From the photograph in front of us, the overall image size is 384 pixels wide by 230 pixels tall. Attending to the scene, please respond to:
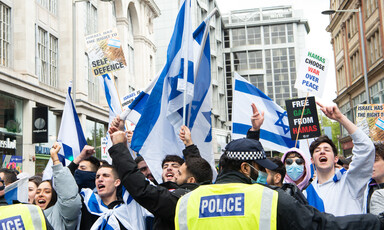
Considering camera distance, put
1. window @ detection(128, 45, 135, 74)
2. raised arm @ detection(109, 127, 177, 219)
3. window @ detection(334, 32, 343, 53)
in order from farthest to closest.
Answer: window @ detection(334, 32, 343, 53)
window @ detection(128, 45, 135, 74)
raised arm @ detection(109, 127, 177, 219)

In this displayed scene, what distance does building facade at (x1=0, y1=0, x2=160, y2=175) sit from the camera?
69.3ft

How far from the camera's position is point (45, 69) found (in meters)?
24.6

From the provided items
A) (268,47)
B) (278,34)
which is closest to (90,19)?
(268,47)

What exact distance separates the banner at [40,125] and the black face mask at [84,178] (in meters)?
17.0

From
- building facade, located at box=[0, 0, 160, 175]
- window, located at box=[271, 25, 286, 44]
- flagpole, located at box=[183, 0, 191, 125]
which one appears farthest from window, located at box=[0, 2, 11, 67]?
window, located at box=[271, 25, 286, 44]

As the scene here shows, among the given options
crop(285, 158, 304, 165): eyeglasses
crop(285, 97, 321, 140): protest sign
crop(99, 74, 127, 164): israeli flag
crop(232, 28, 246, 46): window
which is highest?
crop(232, 28, 246, 46): window

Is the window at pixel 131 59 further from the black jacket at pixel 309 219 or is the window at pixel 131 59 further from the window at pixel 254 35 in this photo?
the window at pixel 254 35

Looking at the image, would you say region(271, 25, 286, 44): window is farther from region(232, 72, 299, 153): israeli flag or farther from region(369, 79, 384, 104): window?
region(232, 72, 299, 153): israeli flag

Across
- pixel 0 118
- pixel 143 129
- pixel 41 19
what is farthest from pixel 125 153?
pixel 41 19

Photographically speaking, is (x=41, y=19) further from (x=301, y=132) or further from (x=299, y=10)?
(x=299, y=10)

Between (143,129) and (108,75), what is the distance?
14.4 ft

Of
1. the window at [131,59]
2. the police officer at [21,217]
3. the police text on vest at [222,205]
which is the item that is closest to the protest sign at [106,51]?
the police officer at [21,217]

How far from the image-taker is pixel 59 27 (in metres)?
26.5

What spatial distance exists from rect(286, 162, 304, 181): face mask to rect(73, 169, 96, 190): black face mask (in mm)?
2272
